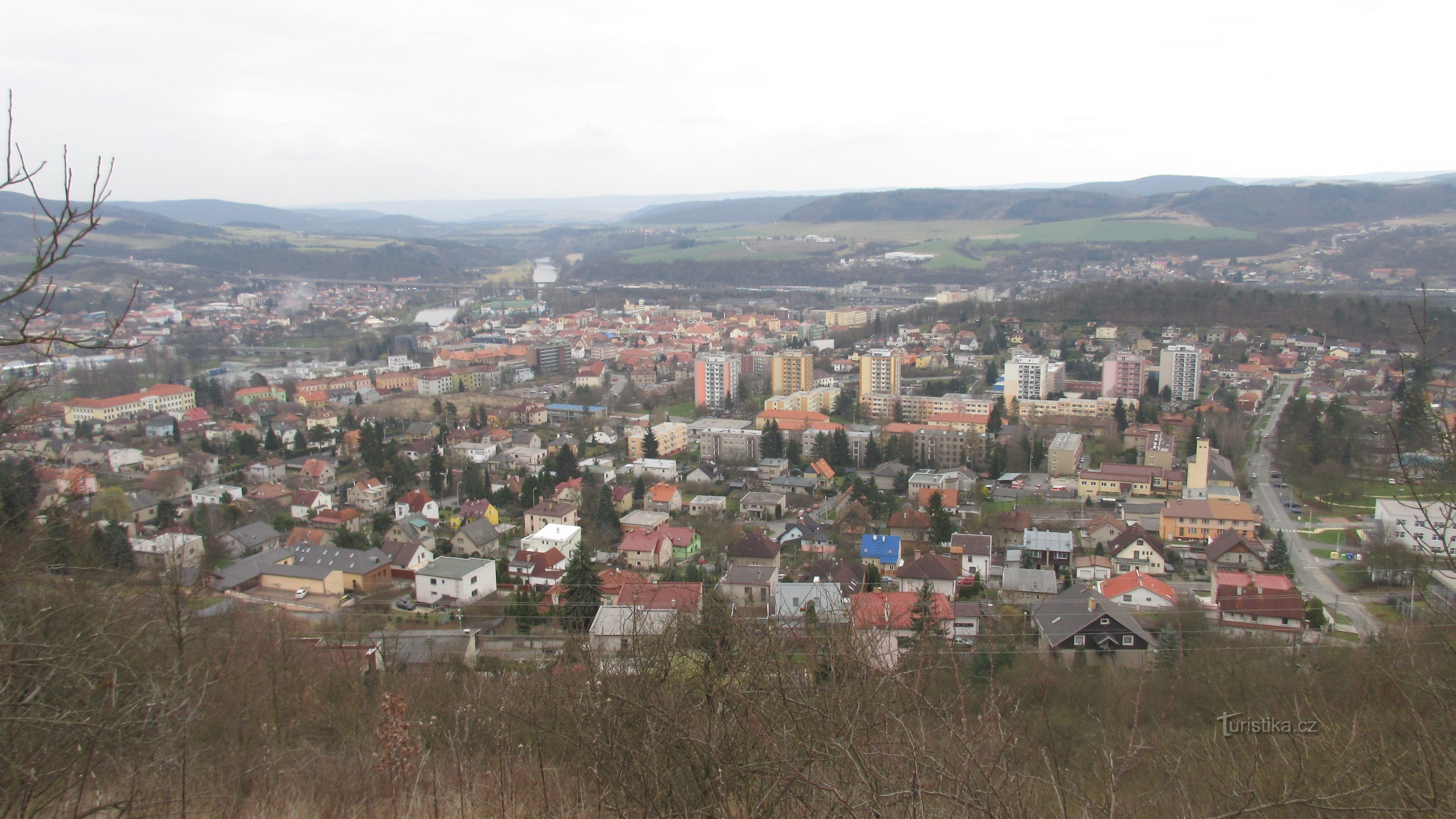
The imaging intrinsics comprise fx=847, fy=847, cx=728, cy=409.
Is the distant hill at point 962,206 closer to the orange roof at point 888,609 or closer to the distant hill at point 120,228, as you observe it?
the distant hill at point 120,228

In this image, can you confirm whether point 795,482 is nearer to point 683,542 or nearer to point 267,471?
point 683,542

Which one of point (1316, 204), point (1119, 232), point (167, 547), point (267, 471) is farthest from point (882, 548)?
point (1316, 204)

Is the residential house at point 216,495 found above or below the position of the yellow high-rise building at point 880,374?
below

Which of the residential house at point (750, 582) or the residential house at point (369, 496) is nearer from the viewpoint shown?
the residential house at point (750, 582)

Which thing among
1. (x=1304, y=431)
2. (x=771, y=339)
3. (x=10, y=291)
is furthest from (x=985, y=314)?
(x=10, y=291)

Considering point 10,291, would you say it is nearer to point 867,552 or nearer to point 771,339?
point 867,552

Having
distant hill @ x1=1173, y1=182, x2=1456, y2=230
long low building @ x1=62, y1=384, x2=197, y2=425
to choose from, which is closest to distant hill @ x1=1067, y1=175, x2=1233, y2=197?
distant hill @ x1=1173, y1=182, x2=1456, y2=230

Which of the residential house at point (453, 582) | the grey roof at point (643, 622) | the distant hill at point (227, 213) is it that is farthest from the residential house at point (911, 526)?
the distant hill at point (227, 213)
